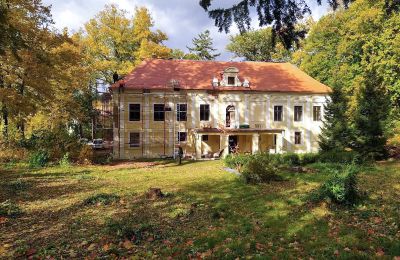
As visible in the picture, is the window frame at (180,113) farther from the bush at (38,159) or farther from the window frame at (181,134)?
the bush at (38,159)

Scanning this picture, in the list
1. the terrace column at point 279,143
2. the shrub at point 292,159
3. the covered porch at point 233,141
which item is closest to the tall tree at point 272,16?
the shrub at point 292,159

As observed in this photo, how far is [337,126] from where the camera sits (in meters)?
25.6

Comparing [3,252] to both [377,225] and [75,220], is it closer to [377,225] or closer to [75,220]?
[75,220]

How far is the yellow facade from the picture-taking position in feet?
97.8

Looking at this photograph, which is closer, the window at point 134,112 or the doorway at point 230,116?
the window at point 134,112

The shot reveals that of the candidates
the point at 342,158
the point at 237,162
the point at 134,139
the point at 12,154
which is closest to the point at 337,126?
the point at 342,158

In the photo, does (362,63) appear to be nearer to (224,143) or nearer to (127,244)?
(224,143)

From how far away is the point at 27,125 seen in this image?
105 ft

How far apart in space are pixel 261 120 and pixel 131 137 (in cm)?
1318

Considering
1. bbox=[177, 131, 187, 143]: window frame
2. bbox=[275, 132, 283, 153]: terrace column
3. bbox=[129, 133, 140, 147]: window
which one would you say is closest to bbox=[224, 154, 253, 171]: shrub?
bbox=[177, 131, 187, 143]: window frame

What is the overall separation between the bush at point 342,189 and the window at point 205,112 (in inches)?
837

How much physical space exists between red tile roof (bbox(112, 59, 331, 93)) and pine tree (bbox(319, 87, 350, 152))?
6280 millimetres

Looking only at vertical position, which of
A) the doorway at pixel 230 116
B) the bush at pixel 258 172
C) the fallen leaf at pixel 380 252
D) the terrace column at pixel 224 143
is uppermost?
the doorway at pixel 230 116

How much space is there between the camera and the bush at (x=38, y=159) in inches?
840
